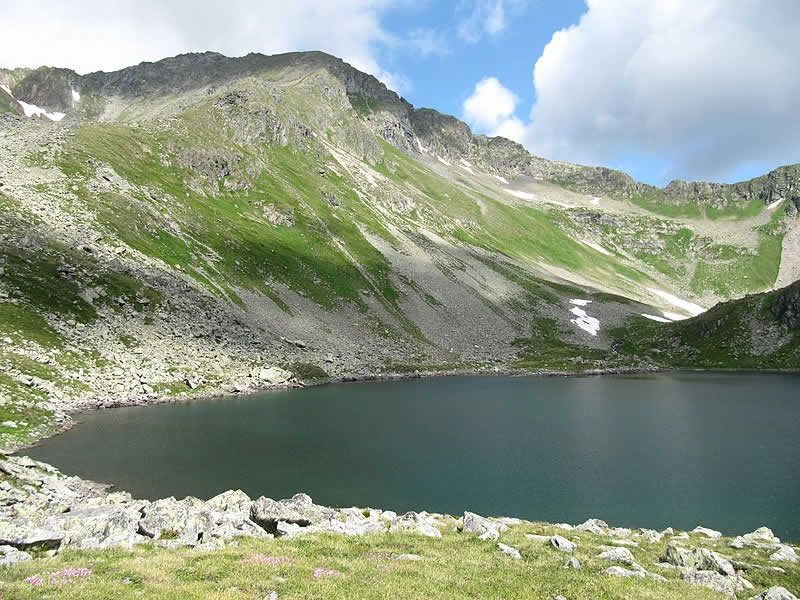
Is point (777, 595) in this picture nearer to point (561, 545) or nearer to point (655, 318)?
point (561, 545)

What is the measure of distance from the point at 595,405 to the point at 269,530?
70.5 meters

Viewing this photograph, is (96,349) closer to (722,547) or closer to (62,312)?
(62,312)

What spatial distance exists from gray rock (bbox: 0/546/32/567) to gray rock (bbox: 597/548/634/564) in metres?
21.2

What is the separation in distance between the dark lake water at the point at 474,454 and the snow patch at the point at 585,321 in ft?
237

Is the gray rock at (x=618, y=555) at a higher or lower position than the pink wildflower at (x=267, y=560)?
Result: lower

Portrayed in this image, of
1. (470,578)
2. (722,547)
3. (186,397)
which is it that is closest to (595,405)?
(722,547)

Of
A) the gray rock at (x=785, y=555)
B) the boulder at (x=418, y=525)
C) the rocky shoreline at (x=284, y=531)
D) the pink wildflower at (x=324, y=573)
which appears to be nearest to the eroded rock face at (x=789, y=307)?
the rocky shoreline at (x=284, y=531)

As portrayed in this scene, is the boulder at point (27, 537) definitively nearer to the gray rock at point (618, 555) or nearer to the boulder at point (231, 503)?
the boulder at point (231, 503)

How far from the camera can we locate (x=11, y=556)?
16.2 metres

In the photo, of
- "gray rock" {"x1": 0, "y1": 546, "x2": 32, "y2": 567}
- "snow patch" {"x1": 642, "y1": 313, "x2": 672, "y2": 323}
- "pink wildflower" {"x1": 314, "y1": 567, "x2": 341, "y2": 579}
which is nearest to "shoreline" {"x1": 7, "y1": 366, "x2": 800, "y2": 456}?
"gray rock" {"x1": 0, "y1": 546, "x2": 32, "y2": 567}

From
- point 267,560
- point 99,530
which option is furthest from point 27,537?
point 267,560

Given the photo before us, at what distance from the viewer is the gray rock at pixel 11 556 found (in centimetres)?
1566

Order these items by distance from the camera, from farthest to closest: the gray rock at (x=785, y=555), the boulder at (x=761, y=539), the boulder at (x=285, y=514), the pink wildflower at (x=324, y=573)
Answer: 1. the boulder at (x=761, y=539)
2. the boulder at (x=285, y=514)
3. the gray rock at (x=785, y=555)
4. the pink wildflower at (x=324, y=573)

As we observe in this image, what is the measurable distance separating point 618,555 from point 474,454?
107ft
